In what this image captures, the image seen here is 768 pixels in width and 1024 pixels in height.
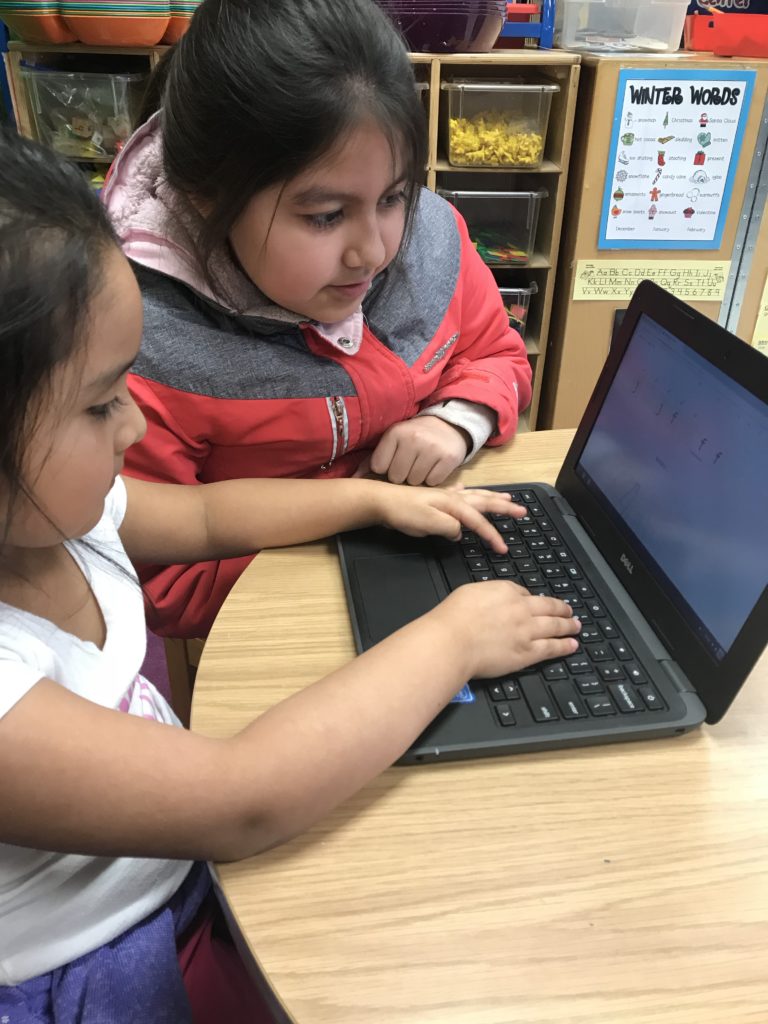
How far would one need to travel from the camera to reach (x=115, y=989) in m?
0.51

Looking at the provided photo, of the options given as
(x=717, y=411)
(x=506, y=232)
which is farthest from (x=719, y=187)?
(x=717, y=411)

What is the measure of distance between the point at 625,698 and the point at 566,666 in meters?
0.04

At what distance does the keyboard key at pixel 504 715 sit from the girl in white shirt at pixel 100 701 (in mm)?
27

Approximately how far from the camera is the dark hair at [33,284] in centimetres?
38

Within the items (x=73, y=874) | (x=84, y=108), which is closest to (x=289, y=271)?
(x=73, y=874)

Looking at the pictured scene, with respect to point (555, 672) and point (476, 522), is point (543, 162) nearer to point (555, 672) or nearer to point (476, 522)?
point (476, 522)

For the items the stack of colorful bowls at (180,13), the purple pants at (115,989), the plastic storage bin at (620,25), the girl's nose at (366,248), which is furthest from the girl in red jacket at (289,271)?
the plastic storage bin at (620,25)

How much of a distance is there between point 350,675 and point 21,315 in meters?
0.27

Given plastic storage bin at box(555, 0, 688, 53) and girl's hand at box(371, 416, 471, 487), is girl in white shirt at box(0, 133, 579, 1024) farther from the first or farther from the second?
plastic storage bin at box(555, 0, 688, 53)

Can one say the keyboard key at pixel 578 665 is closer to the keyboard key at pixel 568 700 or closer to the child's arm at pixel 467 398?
the keyboard key at pixel 568 700

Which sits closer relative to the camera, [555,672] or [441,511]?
[555,672]

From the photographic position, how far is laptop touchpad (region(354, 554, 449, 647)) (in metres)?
0.59

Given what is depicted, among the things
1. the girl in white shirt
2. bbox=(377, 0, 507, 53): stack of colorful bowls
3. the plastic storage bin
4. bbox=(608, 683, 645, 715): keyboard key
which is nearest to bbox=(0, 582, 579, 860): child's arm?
the girl in white shirt

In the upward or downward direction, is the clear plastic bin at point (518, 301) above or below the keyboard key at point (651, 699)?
below
